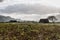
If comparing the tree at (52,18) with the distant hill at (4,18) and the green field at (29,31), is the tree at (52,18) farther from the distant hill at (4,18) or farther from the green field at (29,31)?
the distant hill at (4,18)

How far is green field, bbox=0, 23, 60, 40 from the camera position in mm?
3471

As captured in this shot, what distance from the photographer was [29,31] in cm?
359

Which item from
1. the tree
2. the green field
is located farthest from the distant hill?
the tree

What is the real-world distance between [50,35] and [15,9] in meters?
1.20

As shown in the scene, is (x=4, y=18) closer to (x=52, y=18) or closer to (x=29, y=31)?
(x=29, y=31)

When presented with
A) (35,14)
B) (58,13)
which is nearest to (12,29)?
(35,14)

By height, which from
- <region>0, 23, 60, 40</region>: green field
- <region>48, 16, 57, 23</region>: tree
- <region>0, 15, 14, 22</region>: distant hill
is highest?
<region>0, 15, 14, 22</region>: distant hill

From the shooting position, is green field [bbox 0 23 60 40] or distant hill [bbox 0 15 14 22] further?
distant hill [bbox 0 15 14 22]

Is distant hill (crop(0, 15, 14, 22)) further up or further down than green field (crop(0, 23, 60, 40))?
further up

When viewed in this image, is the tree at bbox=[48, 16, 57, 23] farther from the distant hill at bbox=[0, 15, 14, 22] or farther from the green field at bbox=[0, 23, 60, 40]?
the distant hill at bbox=[0, 15, 14, 22]

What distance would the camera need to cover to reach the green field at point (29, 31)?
3.47 m

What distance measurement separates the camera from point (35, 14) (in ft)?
12.6

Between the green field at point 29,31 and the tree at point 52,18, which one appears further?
the tree at point 52,18

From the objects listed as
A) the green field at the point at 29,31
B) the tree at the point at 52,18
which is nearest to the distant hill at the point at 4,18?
the green field at the point at 29,31
